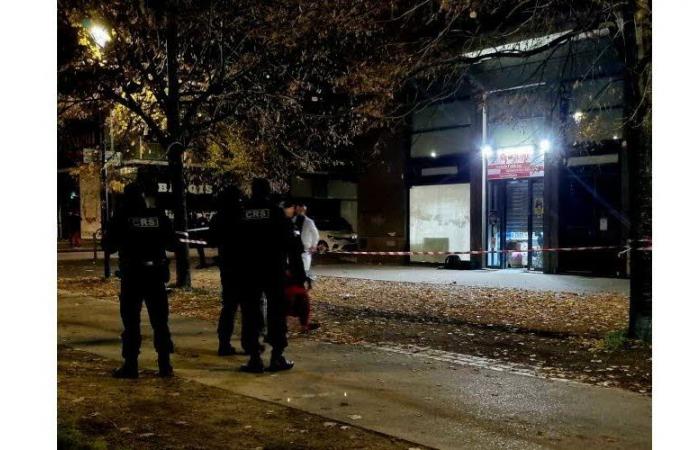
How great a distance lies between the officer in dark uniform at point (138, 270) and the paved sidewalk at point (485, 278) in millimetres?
9753

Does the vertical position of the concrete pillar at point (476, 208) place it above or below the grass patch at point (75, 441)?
above

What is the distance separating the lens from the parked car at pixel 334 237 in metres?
26.2

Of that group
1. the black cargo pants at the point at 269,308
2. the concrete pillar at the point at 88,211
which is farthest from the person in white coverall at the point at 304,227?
the concrete pillar at the point at 88,211

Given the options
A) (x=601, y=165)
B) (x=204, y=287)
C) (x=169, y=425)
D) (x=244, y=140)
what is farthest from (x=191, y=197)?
(x=169, y=425)

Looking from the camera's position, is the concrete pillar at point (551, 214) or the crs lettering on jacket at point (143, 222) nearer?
the crs lettering on jacket at point (143, 222)

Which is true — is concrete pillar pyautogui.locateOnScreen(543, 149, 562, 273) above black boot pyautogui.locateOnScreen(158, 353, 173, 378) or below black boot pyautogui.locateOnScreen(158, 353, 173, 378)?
above

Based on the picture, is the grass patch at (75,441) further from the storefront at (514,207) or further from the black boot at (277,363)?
the storefront at (514,207)

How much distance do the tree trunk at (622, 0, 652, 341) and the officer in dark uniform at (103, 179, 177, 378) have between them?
18.1ft

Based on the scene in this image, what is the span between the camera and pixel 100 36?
1311 centimetres

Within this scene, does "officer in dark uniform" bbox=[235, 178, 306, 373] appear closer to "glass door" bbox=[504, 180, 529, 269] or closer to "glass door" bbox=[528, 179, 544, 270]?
"glass door" bbox=[528, 179, 544, 270]

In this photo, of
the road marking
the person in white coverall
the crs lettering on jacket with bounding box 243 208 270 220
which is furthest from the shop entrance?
the crs lettering on jacket with bounding box 243 208 270 220

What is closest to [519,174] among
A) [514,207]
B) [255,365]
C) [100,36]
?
[514,207]

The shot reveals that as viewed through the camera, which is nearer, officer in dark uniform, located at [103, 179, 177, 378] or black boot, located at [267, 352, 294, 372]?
officer in dark uniform, located at [103, 179, 177, 378]

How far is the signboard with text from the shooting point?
59.2 feet
